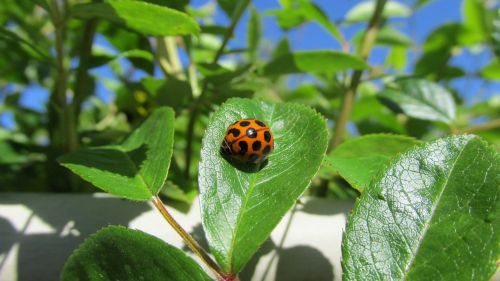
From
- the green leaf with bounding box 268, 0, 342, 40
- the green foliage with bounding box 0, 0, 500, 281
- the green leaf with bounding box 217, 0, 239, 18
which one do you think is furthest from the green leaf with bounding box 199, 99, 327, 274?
the green leaf with bounding box 217, 0, 239, 18

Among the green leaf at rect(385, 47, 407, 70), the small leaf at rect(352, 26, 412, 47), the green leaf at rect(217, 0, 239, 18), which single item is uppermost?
the green leaf at rect(385, 47, 407, 70)

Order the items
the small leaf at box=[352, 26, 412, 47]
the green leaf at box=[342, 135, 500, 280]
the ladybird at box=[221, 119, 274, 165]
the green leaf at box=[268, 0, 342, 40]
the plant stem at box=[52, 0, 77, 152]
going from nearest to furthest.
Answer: the green leaf at box=[342, 135, 500, 280] → the ladybird at box=[221, 119, 274, 165] → the plant stem at box=[52, 0, 77, 152] → the green leaf at box=[268, 0, 342, 40] → the small leaf at box=[352, 26, 412, 47]

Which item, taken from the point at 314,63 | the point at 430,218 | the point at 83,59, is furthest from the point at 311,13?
the point at 430,218

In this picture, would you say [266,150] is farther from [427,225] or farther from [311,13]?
[311,13]

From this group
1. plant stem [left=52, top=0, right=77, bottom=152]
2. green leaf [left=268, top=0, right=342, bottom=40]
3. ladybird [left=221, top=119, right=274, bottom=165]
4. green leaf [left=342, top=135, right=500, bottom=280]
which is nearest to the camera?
green leaf [left=342, top=135, right=500, bottom=280]

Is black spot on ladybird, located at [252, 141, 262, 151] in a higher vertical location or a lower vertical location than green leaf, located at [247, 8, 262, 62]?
lower

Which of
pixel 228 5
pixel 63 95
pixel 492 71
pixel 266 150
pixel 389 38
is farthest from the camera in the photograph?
pixel 492 71

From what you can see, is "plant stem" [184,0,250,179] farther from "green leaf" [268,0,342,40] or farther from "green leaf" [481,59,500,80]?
"green leaf" [481,59,500,80]
